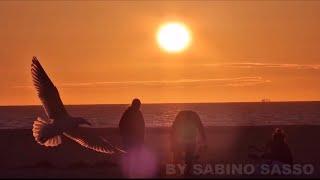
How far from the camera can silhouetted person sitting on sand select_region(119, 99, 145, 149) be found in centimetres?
1623

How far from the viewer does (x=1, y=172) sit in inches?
724

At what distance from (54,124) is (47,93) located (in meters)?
1.35

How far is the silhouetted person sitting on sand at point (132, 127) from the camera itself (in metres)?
16.2

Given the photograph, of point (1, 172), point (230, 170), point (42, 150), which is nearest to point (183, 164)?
point (230, 170)

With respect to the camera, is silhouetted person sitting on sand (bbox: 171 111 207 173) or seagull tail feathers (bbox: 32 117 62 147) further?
seagull tail feathers (bbox: 32 117 62 147)

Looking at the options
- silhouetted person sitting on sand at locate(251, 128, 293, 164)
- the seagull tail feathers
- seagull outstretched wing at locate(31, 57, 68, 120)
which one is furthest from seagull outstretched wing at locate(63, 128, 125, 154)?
silhouetted person sitting on sand at locate(251, 128, 293, 164)

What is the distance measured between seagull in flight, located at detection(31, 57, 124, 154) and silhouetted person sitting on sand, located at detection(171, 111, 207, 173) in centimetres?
289

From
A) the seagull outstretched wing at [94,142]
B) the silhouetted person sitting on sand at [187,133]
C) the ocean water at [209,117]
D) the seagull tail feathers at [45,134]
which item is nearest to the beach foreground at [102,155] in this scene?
the seagull outstretched wing at [94,142]

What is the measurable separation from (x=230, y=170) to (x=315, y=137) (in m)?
13.9

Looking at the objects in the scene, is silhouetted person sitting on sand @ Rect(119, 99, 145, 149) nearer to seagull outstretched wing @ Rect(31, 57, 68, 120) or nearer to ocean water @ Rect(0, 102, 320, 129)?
seagull outstretched wing @ Rect(31, 57, 68, 120)

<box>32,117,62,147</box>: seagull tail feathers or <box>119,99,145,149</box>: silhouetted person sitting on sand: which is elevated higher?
<box>32,117,62,147</box>: seagull tail feathers

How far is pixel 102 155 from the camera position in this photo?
947 inches

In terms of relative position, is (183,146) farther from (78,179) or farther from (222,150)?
(222,150)

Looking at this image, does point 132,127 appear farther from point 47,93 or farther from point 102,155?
point 102,155
